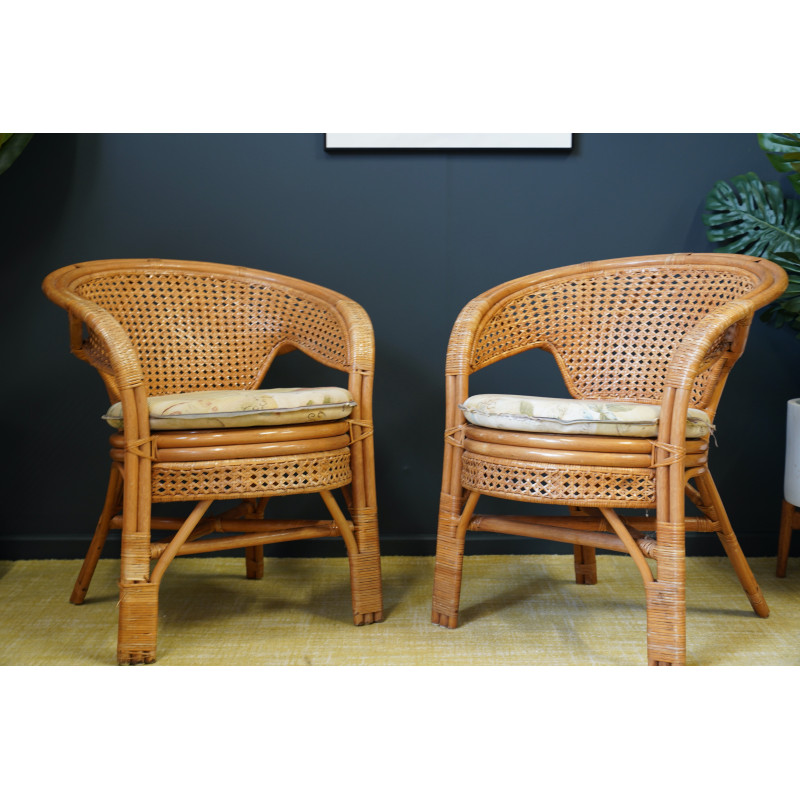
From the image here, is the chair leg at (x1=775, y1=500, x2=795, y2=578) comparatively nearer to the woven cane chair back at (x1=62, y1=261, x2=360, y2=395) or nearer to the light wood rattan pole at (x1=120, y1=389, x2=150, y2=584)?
the woven cane chair back at (x1=62, y1=261, x2=360, y2=395)

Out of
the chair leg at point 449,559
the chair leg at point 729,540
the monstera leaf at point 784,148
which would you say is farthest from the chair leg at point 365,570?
the monstera leaf at point 784,148

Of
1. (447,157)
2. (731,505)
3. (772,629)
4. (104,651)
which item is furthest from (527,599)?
(447,157)

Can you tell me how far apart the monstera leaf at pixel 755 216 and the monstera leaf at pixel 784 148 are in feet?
0.42

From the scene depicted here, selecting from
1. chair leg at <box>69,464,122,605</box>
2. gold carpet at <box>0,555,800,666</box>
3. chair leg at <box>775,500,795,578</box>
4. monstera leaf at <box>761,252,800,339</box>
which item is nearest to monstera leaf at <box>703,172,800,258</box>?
monstera leaf at <box>761,252,800,339</box>

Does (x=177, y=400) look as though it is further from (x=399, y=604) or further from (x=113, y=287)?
(x=399, y=604)

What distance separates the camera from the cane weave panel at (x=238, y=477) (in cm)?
173

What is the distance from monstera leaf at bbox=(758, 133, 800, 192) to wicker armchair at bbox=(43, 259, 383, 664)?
3.94 ft

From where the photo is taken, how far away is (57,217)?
98.5 inches

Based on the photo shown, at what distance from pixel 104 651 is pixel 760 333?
7.05 feet

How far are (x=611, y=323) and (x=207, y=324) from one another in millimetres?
1129

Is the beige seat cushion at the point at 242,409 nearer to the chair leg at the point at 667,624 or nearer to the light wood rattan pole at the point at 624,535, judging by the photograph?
the light wood rattan pole at the point at 624,535

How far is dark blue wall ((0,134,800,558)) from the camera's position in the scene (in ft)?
8.27

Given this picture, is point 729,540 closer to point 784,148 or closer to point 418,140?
point 784,148

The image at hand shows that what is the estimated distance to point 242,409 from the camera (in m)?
1.74
